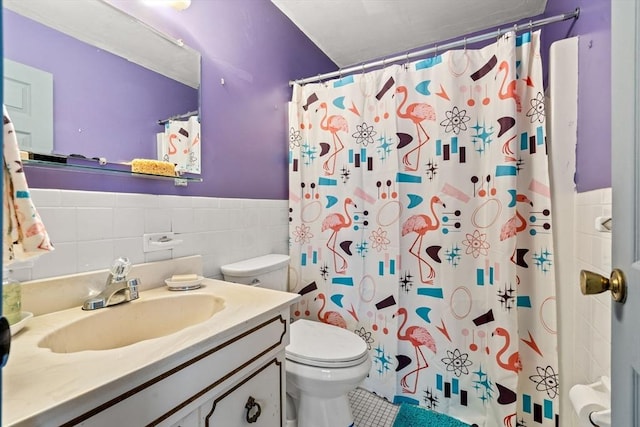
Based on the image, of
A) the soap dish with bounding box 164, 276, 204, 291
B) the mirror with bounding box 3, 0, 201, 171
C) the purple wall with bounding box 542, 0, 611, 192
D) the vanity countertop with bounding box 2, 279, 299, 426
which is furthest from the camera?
the soap dish with bounding box 164, 276, 204, 291

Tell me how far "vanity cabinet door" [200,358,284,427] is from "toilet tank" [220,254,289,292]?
52 cm

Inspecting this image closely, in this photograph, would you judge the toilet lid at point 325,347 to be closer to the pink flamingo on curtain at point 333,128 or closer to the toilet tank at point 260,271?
the toilet tank at point 260,271

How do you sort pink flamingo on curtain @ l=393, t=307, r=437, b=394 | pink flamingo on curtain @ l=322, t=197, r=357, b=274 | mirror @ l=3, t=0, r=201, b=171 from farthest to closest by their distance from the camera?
pink flamingo on curtain @ l=322, t=197, r=357, b=274
pink flamingo on curtain @ l=393, t=307, r=437, b=394
mirror @ l=3, t=0, r=201, b=171

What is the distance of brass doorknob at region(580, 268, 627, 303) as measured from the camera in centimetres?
56

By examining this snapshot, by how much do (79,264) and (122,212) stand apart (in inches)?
8.1

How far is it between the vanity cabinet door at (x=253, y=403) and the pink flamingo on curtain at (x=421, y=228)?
0.90 metres

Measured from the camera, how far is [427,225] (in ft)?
4.98

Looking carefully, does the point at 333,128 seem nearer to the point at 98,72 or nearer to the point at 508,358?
the point at 98,72

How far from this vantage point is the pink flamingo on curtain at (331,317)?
1.73 metres

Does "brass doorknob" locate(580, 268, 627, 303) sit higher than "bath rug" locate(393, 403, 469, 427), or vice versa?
"brass doorknob" locate(580, 268, 627, 303)

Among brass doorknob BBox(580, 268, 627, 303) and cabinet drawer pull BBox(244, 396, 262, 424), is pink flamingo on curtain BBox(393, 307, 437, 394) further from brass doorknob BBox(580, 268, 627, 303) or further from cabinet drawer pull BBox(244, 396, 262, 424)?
brass doorknob BBox(580, 268, 627, 303)

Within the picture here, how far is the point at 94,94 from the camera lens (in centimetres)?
96

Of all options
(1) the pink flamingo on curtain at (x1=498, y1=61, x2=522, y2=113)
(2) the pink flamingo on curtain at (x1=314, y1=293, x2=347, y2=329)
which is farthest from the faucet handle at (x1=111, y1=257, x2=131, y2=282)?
(1) the pink flamingo on curtain at (x1=498, y1=61, x2=522, y2=113)

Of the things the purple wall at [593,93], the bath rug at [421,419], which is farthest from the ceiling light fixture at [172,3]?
the bath rug at [421,419]
